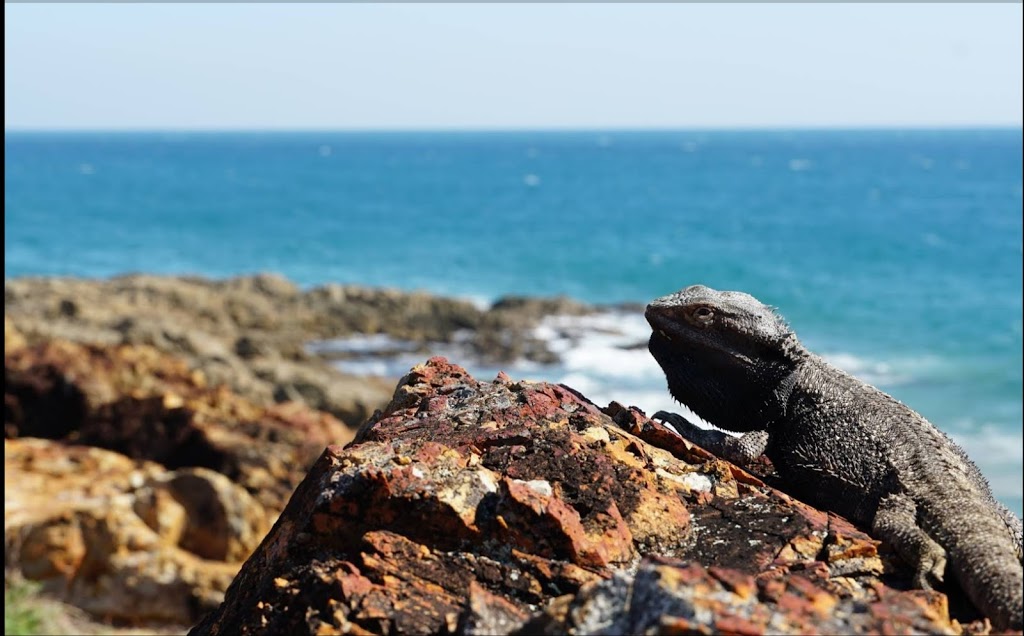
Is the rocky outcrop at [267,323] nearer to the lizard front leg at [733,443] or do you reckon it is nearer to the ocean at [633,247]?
the ocean at [633,247]

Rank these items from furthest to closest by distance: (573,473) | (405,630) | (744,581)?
(573,473), (405,630), (744,581)

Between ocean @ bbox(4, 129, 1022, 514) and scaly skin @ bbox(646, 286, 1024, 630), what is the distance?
53.8ft

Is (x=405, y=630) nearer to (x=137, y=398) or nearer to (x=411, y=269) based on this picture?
(x=137, y=398)

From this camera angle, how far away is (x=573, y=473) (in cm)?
467

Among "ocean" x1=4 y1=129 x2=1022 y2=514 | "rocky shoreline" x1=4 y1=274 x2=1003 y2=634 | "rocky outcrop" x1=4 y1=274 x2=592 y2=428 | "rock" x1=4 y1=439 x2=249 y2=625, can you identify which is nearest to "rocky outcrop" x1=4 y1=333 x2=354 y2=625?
"rock" x1=4 y1=439 x2=249 y2=625

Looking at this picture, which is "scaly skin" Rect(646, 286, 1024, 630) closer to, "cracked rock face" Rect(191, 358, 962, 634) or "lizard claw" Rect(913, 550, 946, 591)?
"lizard claw" Rect(913, 550, 946, 591)

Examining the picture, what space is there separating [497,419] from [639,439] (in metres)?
0.68

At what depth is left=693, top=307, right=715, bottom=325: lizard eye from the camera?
17.0ft

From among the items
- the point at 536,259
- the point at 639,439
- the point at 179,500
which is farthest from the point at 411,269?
the point at 639,439

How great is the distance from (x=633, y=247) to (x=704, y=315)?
197 ft

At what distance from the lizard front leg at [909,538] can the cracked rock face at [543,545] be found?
0.08 metres

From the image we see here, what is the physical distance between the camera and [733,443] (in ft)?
17.1

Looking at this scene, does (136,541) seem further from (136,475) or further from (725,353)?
(725,353)

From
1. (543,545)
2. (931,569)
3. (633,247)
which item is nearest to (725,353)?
(931,569)
